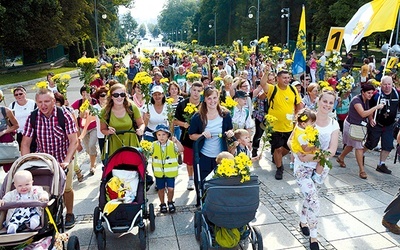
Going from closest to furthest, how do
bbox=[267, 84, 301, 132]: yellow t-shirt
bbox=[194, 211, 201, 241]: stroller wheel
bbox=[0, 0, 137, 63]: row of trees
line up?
bbox=[194, 211, 201, 241]: stroller wheel, bbox=[267, 84, 301, 132]: yellow t-shirt, bbox=[0, 0, 137, 63]: row of trees

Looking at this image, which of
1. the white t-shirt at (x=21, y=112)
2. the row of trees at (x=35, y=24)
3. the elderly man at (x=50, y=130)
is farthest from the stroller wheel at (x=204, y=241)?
the row of trees at (x=35, y=24)

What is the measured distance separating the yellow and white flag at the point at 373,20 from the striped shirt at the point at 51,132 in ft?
22.9

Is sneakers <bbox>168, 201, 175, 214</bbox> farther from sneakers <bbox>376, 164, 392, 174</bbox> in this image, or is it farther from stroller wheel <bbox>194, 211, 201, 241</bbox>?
sneakers <bbox>376, 164, 392, 174</bbox>

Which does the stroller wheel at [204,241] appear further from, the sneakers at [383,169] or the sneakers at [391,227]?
the sneakers at [383,169]

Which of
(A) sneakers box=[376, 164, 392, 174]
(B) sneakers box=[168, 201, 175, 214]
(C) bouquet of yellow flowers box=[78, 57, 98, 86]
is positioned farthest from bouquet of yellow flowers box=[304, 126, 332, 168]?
(C) bouquet of yellow flowers box=[78, 57, 98, 86]

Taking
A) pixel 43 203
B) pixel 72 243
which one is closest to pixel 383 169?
pixel 72 243

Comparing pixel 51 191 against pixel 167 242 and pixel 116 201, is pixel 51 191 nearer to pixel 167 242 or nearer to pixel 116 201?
pixel 116 201

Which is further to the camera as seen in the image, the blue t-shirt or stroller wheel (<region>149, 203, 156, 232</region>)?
the blue t-shirt

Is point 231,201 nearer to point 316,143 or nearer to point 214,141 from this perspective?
point 316,143

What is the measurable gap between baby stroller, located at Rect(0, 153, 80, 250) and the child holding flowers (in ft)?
9.59

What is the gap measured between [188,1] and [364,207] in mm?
162391

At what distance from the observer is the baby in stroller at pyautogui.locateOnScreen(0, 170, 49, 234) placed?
378 centimetres

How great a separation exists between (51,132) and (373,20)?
7512 millimetres

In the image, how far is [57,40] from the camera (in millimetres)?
33875
